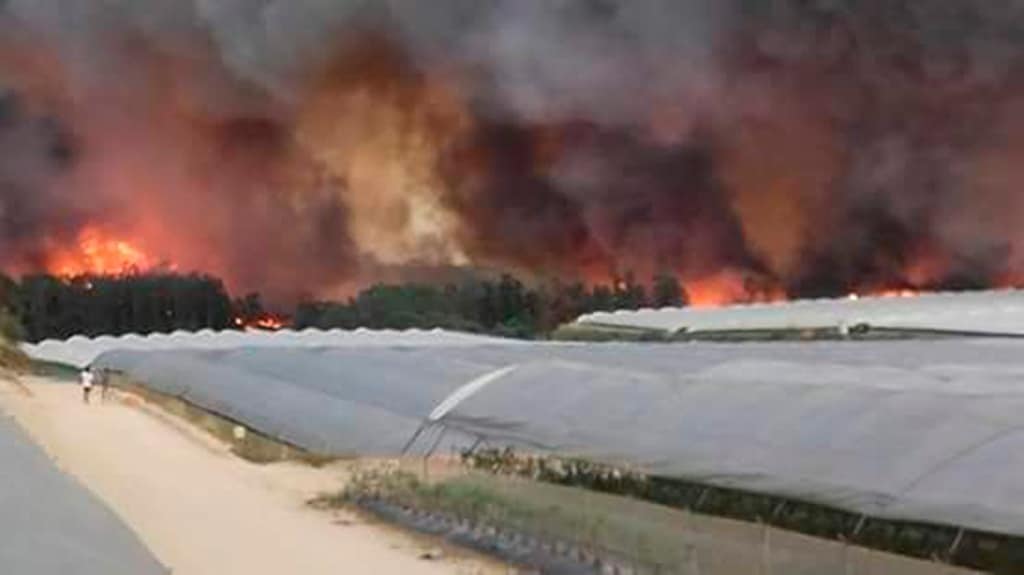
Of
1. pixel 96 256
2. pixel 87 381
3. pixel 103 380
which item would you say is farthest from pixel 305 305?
pixel 87 381

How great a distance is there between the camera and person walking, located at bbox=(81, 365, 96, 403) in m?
38.0

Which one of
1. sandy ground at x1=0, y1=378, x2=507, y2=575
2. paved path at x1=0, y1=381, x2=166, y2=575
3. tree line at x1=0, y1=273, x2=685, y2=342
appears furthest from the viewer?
tree line at x1=0, y1=273, x2=685, y2=342

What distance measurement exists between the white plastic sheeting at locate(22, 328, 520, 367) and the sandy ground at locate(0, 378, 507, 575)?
692cm

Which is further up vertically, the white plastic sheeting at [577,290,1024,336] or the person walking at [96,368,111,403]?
the white plastic sheeting at [577,290,1024,336]

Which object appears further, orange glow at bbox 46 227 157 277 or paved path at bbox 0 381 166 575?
orange glow at bbox 46 227 157 277

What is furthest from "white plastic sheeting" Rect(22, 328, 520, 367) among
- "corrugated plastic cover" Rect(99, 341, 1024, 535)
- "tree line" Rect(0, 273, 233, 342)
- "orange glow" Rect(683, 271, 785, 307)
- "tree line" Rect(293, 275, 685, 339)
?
"corrugated plastic cover" Rect(99, 341, 1024, 535)

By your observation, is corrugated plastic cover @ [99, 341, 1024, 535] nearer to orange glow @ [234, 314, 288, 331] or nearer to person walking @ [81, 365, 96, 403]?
person walking @ [81, 365, 96, 403]

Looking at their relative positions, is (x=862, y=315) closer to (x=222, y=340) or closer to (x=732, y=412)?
(x=222, y=340)

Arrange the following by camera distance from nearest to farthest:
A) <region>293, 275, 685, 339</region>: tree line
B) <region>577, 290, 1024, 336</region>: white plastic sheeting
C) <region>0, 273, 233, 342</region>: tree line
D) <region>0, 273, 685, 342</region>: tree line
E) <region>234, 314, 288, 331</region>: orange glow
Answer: <region>577, 290, 1024, 336</region>: white plastic sheeting
<region>293, 275, 685, 339</region>: tree line
<region>0, 273, 685, 342</region>: tree line
<region>234, 314, 288, 331</region>: orange glow
<region>0, 273, 233, 342</region>: tree line

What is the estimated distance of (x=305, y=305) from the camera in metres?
49.7

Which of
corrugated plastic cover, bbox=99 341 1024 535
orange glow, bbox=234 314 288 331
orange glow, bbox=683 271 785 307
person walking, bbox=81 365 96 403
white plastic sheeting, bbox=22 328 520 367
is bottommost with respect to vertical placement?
corrugated plastic cover, bbox=99 341 1024 535

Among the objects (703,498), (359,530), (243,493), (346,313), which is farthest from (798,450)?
(346,313)

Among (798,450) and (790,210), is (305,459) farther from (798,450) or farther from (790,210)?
(790,210)

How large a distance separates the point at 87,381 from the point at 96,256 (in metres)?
15.5
